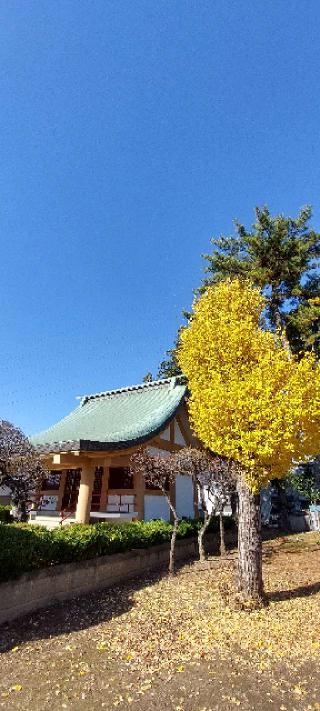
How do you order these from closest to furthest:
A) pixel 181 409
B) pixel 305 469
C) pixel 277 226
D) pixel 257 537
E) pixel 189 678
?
pixel 189 678, pixel 257 537, pixel 181 409, pixel 277 226, pixel 305 469

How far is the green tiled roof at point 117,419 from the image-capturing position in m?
13.9

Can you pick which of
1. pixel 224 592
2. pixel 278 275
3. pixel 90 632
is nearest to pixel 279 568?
pixel 224 592

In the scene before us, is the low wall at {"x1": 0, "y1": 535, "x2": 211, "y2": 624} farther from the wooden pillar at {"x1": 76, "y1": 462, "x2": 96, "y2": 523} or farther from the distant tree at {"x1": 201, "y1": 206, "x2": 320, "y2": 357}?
the distant tree at {"x1": 201, "y1": 206, "x2": 320, "y2": 357}

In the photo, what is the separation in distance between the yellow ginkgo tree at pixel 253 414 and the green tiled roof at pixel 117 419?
550 centimetres

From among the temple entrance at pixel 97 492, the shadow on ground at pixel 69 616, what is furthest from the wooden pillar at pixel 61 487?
the shadow on ground at pixel 69 616

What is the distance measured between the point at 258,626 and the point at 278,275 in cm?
1759

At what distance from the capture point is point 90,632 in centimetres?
761

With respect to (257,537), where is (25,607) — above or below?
below

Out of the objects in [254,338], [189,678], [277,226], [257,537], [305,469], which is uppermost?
[277,226]

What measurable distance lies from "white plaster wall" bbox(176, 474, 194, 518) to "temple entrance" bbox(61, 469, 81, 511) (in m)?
4.88

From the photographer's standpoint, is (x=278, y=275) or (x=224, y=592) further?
(x=278, y=275)

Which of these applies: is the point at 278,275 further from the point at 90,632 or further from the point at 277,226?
the point at 90,632

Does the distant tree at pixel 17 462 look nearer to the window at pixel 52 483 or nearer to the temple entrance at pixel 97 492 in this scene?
the temple entrance at pixel 97 492

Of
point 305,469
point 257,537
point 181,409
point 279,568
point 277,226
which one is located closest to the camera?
point 257,537
